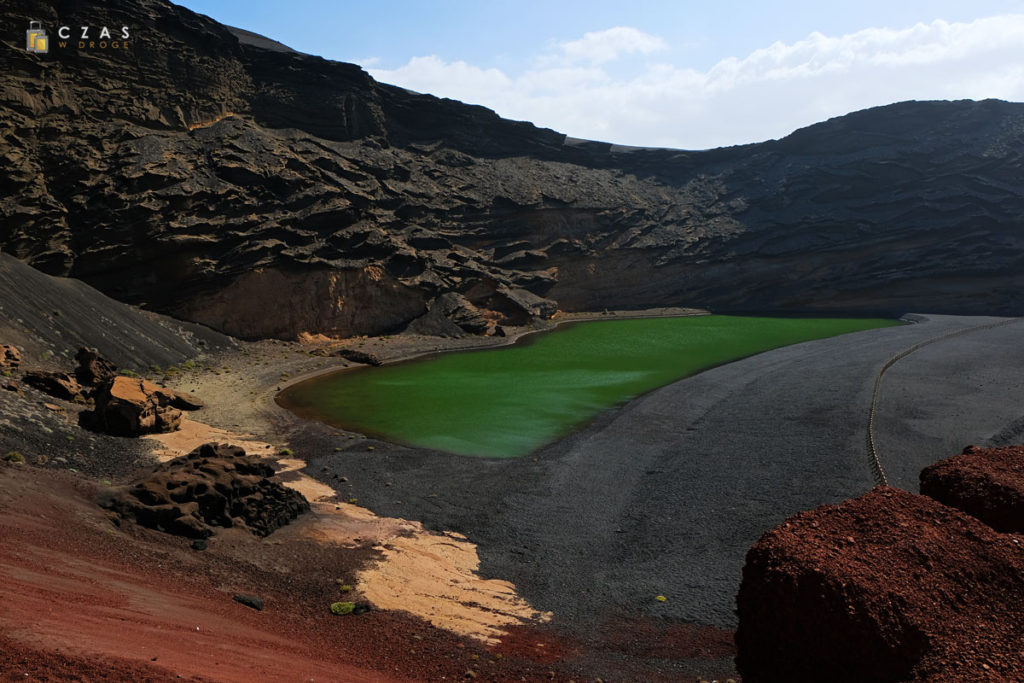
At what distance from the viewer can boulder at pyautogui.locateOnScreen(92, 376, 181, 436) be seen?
2477 centimetres

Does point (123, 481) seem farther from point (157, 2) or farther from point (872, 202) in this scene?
point (872, 202)

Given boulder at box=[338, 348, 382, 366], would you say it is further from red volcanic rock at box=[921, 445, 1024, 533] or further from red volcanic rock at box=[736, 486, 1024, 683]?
red volcanic rock at box=[736, 486, 1024, 683]

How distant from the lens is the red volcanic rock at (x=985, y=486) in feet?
37.5

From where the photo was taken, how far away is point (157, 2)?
55875mm

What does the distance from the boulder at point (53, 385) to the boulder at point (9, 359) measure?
895 millimetres

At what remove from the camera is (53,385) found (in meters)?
26.8

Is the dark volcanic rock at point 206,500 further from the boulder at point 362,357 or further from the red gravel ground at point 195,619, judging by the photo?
the boulder at point 362,357

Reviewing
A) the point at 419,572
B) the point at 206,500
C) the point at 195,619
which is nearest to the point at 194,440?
the point at 206,500

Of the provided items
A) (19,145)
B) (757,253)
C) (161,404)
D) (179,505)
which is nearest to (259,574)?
(179,505)

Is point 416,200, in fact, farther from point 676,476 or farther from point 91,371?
point 676,476

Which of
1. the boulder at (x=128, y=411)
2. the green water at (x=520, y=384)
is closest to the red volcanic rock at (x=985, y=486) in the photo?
the green water at (x=520, y=384)

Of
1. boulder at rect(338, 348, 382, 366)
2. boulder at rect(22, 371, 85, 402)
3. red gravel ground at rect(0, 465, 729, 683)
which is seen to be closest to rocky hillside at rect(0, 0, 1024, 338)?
boulder at rect(338, 348, 382, 366)

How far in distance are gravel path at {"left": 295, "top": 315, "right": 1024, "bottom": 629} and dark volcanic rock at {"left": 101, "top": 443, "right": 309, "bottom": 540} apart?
11.8 ft

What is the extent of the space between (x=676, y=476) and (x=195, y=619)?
16.5m
